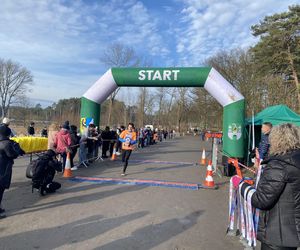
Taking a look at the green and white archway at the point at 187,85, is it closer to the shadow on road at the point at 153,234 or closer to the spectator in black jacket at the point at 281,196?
the shadow on road at the point at 153,234

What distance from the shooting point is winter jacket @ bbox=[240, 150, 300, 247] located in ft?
7.85

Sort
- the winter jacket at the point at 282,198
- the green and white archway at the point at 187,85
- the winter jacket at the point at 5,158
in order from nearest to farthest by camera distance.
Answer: the winter jacket at the point at 282,198
the winter jacket at the point at 5,158
the green and white archway at the point at 187,85

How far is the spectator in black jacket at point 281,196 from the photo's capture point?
7.87ft

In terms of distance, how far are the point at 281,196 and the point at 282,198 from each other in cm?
2

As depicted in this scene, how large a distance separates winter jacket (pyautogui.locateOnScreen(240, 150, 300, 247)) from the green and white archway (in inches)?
348

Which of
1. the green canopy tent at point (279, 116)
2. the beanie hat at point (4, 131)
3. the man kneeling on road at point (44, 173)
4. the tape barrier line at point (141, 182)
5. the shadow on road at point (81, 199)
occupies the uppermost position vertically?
the green canopy tent at point (279, 116)

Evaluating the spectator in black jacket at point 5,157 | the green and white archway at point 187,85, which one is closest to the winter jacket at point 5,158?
the spectator in black jacket at point 5,157

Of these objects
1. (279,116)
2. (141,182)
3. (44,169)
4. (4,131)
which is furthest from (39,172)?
(279,116)

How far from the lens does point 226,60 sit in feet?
125

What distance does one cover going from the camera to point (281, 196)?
245 centimetres

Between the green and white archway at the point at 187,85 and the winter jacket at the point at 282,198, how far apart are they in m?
8.85

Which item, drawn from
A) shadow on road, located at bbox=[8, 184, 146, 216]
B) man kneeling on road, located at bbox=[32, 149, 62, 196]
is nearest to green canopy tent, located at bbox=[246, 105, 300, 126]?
shadow on road, located at bbox=[8, 184, 146, 216]

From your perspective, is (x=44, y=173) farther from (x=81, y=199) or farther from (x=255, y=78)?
(x=255, y=78)

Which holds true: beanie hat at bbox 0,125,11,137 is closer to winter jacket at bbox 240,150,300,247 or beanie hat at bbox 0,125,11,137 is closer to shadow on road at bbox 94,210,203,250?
shadow on road at bbox 94,210,203,250
